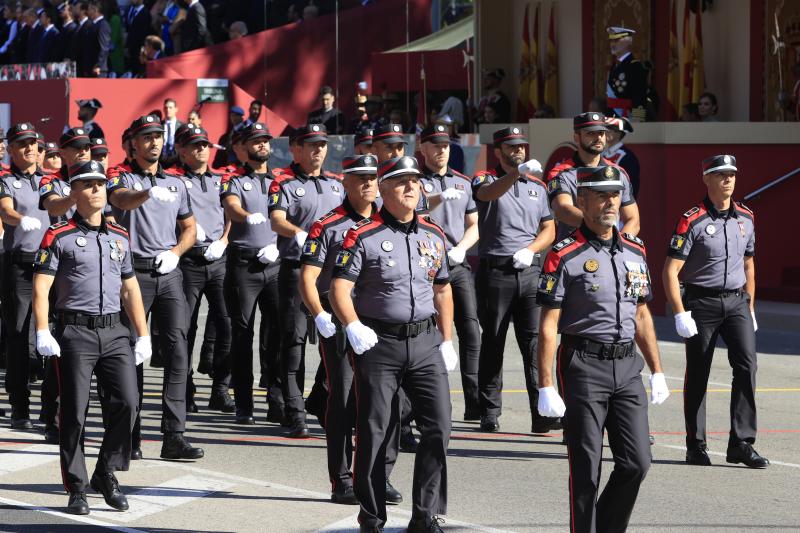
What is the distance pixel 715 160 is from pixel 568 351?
2894mm

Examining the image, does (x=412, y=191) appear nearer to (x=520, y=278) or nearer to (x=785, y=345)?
(x=520, y=278)

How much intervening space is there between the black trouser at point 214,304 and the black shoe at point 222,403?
3 centimetres

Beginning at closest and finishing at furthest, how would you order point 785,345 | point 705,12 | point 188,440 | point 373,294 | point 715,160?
1. point 373,294
2. point 715,160
3. point 188,440
4. point 785,345
5. point 705,12

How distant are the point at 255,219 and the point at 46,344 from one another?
317 cm

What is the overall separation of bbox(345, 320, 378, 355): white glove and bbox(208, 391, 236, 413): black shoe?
14.3 feet

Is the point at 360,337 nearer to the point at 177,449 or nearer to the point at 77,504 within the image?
the point at 77,504

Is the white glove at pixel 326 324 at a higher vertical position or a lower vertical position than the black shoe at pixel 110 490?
higher

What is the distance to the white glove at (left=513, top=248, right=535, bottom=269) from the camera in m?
10.9

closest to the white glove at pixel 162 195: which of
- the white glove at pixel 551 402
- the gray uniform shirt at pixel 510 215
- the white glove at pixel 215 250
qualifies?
the white glove at pixel 215 250

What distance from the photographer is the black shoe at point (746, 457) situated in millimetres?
9727

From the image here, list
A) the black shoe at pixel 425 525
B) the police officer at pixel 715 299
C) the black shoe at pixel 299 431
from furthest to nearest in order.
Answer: the black shoe at pixel 299 431, the police officer at pixel 715 299, the black shoe at pixel 425 525

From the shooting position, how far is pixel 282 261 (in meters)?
11.0

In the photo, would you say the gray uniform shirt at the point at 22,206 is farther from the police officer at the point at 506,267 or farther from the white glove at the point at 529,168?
the white glove at the point at 529,168

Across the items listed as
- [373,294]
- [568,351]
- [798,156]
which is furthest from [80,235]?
[798,156]
